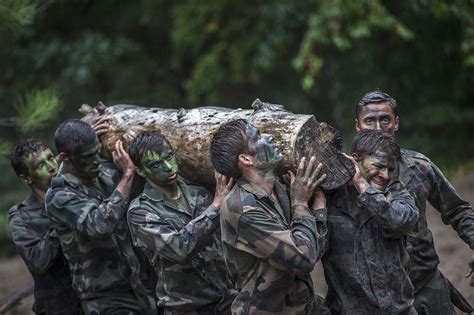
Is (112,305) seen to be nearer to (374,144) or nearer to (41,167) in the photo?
(41,167)

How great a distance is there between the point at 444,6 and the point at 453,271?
3740mm

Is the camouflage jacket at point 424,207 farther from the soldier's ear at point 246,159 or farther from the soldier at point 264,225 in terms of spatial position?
the soldier's ear at point 246,159

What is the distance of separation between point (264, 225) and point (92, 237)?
165 cm

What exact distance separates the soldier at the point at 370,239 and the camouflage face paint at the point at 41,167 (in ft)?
7.50

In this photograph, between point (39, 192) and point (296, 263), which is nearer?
point (296, 263)

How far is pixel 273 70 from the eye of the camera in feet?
46.8

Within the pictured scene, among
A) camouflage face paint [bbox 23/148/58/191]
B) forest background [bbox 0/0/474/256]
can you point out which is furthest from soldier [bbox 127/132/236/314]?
forest background [bbox 0/0/474/256]

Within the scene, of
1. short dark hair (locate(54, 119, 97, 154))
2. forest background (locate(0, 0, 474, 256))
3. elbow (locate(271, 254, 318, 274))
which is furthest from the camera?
forest background (locate(0, 0, 474, 256))

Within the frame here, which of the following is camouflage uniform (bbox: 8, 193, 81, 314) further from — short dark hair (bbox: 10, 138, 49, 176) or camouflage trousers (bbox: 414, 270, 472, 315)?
camouflage trousers (bbox: 414, 270, 472, 315)

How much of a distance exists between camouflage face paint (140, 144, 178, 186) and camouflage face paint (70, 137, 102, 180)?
67 centimetres

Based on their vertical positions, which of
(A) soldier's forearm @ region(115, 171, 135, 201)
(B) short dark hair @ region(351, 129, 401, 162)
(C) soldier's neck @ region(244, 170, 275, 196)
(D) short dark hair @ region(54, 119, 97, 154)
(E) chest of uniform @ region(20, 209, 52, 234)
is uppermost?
(B) short dark hair @ region(351, 129, 401, 162)

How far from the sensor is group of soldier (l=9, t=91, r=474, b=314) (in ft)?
16.7

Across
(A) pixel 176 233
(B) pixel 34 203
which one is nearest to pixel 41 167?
(B) pixel 34 203

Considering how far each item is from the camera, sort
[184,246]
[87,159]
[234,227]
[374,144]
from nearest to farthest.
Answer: [234,227], [374,144], [184,246], [87,159]
